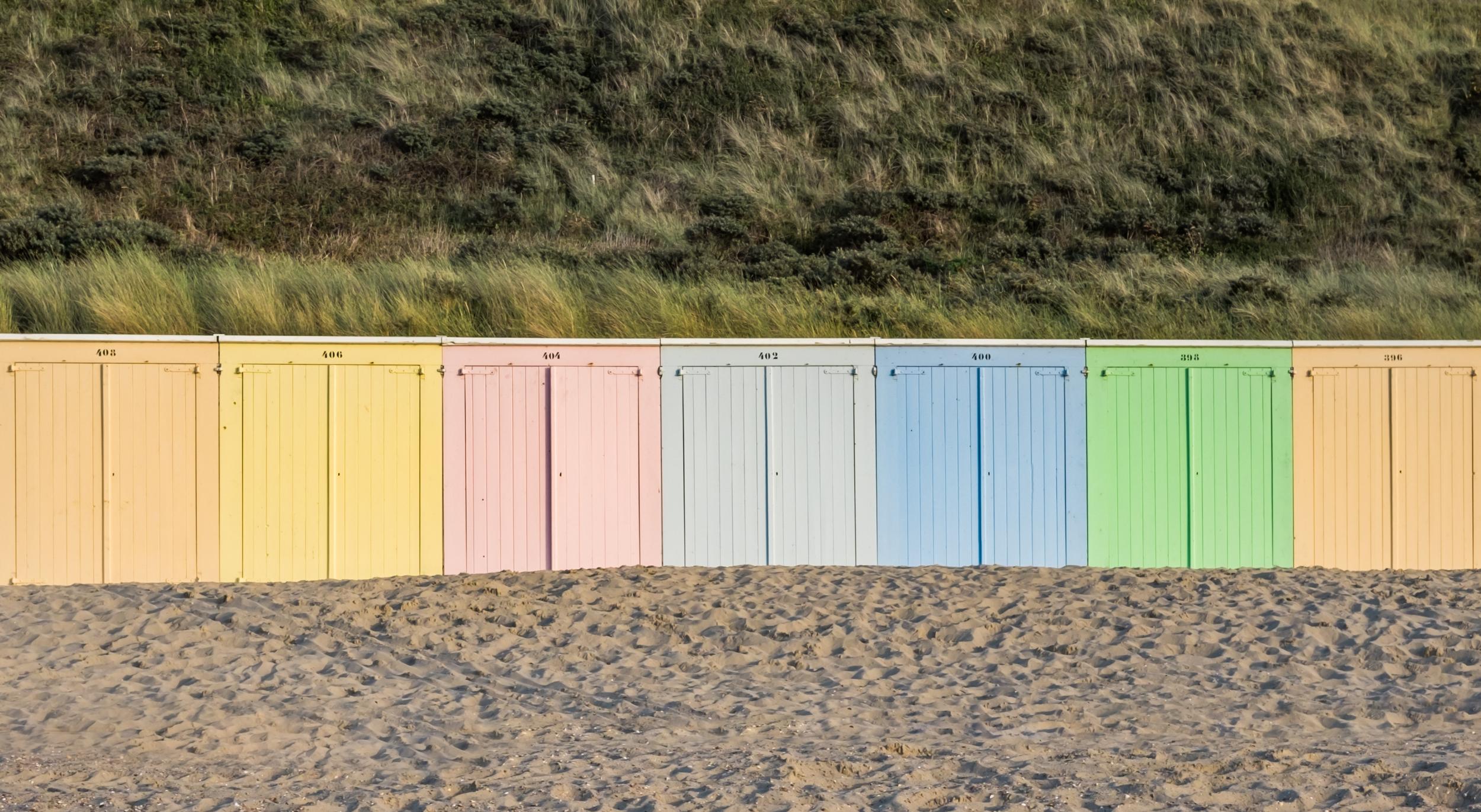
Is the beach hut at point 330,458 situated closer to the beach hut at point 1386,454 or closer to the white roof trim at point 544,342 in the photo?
the white roof trim at point 544,342

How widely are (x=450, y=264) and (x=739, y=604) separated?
6349 mm

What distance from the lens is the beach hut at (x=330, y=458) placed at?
8133 millimetres

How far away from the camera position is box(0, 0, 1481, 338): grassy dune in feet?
38.0

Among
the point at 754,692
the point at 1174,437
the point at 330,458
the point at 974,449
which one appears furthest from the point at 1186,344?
the point at 330,458

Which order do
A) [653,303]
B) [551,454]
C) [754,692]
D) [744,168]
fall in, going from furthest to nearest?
[744,168]
[653,303]
[551,454]
[754,692]

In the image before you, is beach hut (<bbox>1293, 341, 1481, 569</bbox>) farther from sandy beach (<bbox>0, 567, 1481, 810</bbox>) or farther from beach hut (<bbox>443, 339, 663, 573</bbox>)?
beach hut (<bbox>443, 339, 663, 573</bbox>)

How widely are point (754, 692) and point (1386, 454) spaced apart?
188 inches

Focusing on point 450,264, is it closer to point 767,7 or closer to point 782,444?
point 782,444

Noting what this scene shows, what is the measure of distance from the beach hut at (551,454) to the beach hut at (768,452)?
166mm

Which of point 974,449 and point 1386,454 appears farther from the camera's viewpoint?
point 1386,454

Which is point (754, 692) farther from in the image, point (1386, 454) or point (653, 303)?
point (653, 303)

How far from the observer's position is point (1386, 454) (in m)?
8.85

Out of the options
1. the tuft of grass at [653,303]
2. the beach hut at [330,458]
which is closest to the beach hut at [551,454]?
the beach hut at [330,458]

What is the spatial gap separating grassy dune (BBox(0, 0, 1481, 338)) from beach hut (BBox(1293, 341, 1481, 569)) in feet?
8.21
